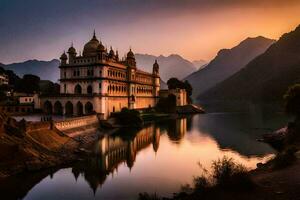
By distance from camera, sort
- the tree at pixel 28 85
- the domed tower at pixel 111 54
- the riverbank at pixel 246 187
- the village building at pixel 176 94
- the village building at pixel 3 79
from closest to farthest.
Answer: the riverbank at pixel 246 187 → the domed tower at pixel 111 54 → the tree at pixel 28 85 → the village building at pixel 3 79 → the village building at pixel 176 94

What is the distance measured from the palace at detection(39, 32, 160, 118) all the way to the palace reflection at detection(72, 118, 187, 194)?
953 cm

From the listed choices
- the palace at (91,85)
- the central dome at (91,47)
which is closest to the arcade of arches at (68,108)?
the palace at (91,85)

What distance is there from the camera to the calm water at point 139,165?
26.0 metres

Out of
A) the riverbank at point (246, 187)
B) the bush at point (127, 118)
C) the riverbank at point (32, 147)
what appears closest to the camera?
the riverbank at point (246, 187)

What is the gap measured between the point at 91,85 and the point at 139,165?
3491 cm

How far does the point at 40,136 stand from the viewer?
36.2m

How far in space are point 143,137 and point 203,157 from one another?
17.3 meters

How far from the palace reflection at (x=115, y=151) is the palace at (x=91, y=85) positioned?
375 inches

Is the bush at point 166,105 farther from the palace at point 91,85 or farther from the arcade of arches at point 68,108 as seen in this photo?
the arcade of arches at point 68,108

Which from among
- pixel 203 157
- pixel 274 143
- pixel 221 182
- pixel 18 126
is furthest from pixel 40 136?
pixel 274 143

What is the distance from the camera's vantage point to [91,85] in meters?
67.1

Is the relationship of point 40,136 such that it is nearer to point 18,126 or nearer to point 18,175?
point 18,126

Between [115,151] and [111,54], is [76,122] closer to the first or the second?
[115,151]

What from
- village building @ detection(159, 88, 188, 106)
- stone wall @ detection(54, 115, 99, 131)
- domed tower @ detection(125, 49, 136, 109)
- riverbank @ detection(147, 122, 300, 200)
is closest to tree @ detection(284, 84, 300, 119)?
riverbank @ detection(147, 122, 300, 200)
